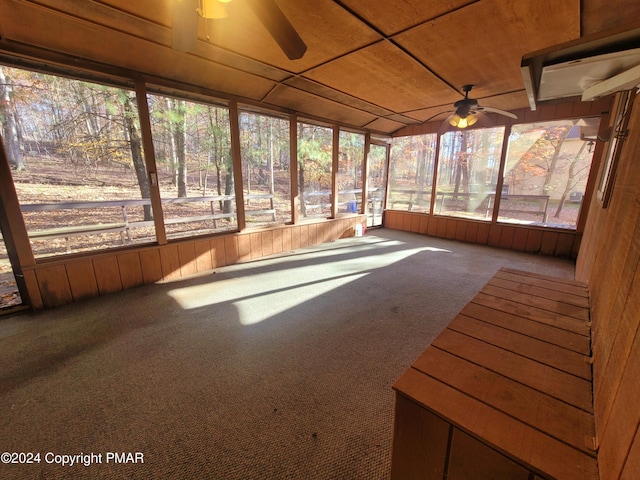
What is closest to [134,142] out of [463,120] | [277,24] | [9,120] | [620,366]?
[9,120]

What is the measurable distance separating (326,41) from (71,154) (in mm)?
3797

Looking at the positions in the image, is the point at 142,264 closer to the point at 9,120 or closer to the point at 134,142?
the point at 134,142

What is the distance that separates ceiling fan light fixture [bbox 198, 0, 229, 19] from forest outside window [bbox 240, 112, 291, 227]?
294cm

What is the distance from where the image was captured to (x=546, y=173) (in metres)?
4.88

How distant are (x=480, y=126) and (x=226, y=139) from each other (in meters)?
4.67

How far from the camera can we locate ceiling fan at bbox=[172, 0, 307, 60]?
1407 mm

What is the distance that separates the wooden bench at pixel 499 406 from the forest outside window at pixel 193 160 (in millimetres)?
3608

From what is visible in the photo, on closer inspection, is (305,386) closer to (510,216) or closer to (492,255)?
(492,255)

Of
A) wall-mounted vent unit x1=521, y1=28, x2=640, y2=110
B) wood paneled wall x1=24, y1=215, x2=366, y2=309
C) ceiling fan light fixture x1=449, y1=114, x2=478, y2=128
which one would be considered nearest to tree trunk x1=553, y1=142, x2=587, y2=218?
ceiling fan light fixture x1=449, y1=114, x2=478, y2=128

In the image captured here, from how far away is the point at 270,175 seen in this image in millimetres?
5223

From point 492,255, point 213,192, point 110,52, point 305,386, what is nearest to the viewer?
point 305,386

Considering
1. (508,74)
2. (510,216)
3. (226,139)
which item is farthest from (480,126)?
(226,139)

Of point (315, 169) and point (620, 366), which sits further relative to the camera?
point (315, 169)
